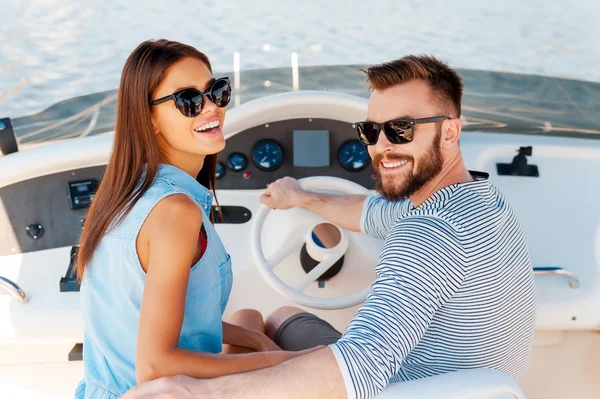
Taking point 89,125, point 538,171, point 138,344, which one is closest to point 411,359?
point 138,344

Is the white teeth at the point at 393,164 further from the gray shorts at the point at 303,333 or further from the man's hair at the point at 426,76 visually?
the gray shorts at the point at 303,333

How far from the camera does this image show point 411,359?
1.24m

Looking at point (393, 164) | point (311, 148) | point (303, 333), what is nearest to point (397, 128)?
point (393, 164)

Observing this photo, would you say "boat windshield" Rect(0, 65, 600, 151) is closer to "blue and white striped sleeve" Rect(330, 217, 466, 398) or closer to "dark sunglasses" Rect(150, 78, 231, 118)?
"dark sunglasses" Rect(150, 78, 231, 118)

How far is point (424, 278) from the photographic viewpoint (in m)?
1.07

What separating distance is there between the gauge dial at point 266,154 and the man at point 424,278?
2.79 ft

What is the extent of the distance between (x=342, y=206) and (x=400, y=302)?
80 centimetres

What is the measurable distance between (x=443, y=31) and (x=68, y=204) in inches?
69.0

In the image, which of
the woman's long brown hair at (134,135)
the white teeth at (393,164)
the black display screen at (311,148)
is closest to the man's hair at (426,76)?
the white teeth at (393,164)

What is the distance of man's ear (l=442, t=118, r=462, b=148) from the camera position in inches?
51.2

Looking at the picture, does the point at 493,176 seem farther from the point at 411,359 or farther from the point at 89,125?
the point at 89,125

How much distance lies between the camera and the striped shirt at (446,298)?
102 cm

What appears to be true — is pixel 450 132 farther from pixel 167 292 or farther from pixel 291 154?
pixel 291 154

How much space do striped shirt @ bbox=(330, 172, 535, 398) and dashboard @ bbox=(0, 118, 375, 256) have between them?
1010mm
